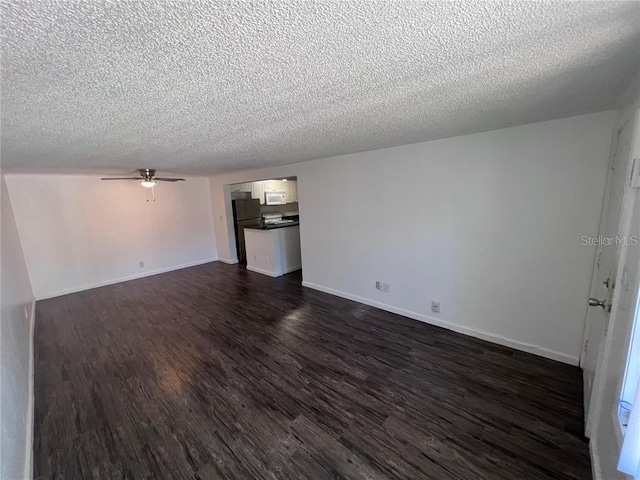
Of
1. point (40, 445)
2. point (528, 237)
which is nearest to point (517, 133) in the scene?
point (528, 237)

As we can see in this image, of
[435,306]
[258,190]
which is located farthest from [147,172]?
[435,306]

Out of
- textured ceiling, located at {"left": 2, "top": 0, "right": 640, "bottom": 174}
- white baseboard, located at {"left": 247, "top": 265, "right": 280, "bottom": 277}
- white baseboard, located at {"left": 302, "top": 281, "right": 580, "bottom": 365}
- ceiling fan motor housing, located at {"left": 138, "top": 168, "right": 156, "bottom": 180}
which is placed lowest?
white baseboard, located at {"left": 247, "top": 265, "right": 280, "bottom": 277}

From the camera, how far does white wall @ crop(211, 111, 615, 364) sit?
2215 millimetres

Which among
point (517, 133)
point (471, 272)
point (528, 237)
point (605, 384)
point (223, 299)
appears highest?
point (517, 133)

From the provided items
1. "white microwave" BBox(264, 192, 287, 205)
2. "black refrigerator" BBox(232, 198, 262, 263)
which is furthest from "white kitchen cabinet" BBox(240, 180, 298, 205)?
"black refrigerator" BBox(232, 198, 262, 263)

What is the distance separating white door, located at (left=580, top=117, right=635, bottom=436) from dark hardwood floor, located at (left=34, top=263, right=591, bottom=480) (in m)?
0.27

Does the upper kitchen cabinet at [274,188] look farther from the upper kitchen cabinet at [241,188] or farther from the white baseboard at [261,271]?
the white baseboard at [261,271]

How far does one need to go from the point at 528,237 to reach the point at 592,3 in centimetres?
210

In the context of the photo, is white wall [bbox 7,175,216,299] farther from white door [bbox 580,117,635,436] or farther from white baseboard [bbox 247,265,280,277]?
white door [bbox 580,117,635,436]

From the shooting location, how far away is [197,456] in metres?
1.65

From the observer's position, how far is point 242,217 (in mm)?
6609

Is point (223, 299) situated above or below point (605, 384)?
below

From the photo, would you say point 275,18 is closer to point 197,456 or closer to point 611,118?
point 197,456

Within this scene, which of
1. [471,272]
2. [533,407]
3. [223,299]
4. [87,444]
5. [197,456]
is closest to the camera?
[197,456]
